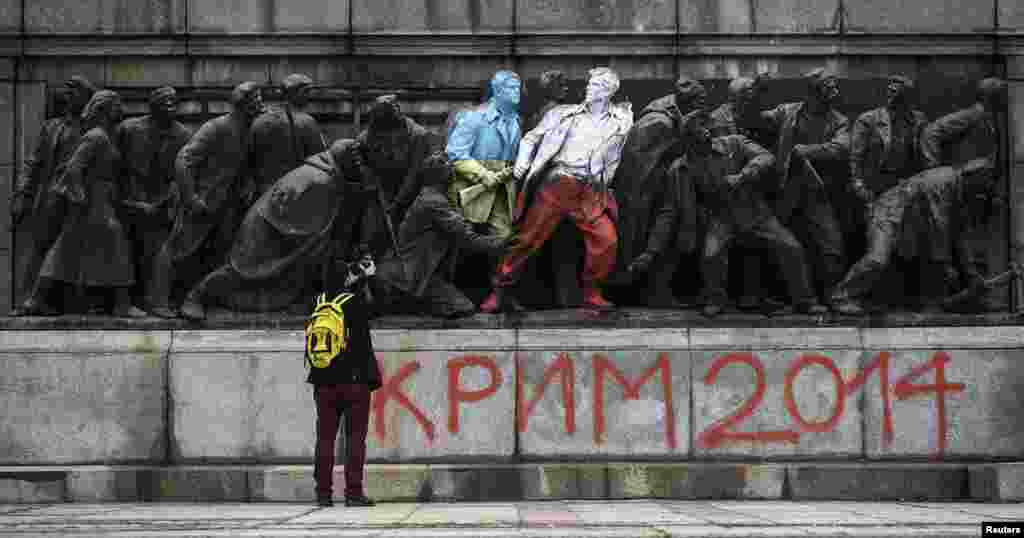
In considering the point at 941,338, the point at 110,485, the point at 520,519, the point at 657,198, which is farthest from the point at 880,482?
the point at 110,485

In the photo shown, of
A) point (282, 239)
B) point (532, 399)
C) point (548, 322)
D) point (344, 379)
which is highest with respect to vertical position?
point (282, 239)

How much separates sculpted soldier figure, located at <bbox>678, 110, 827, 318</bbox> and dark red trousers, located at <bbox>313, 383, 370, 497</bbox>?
490 cm

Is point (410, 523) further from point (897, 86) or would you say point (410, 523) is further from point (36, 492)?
point (897, 86)

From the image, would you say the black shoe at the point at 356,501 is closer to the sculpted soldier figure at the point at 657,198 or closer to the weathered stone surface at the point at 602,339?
the weathered stone surface at the point at 602,339

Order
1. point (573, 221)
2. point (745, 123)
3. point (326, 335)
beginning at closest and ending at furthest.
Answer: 1. point (326, 335)
2. point (573, 221)
3. point (745, 123)

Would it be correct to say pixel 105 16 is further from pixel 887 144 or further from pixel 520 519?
pixel 887 144

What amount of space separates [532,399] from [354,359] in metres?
3.46

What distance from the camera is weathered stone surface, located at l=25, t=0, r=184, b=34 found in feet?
62.9

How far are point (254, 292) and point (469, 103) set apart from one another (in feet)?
11.0

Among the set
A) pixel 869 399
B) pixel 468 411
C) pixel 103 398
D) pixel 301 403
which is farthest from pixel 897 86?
pixel 103 398

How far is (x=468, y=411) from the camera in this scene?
1784 centimetres

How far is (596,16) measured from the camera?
19234 millimetres

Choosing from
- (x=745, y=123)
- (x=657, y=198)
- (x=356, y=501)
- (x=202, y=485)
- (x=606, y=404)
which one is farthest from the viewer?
(x=745, y=123)

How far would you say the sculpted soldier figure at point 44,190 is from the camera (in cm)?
1836
